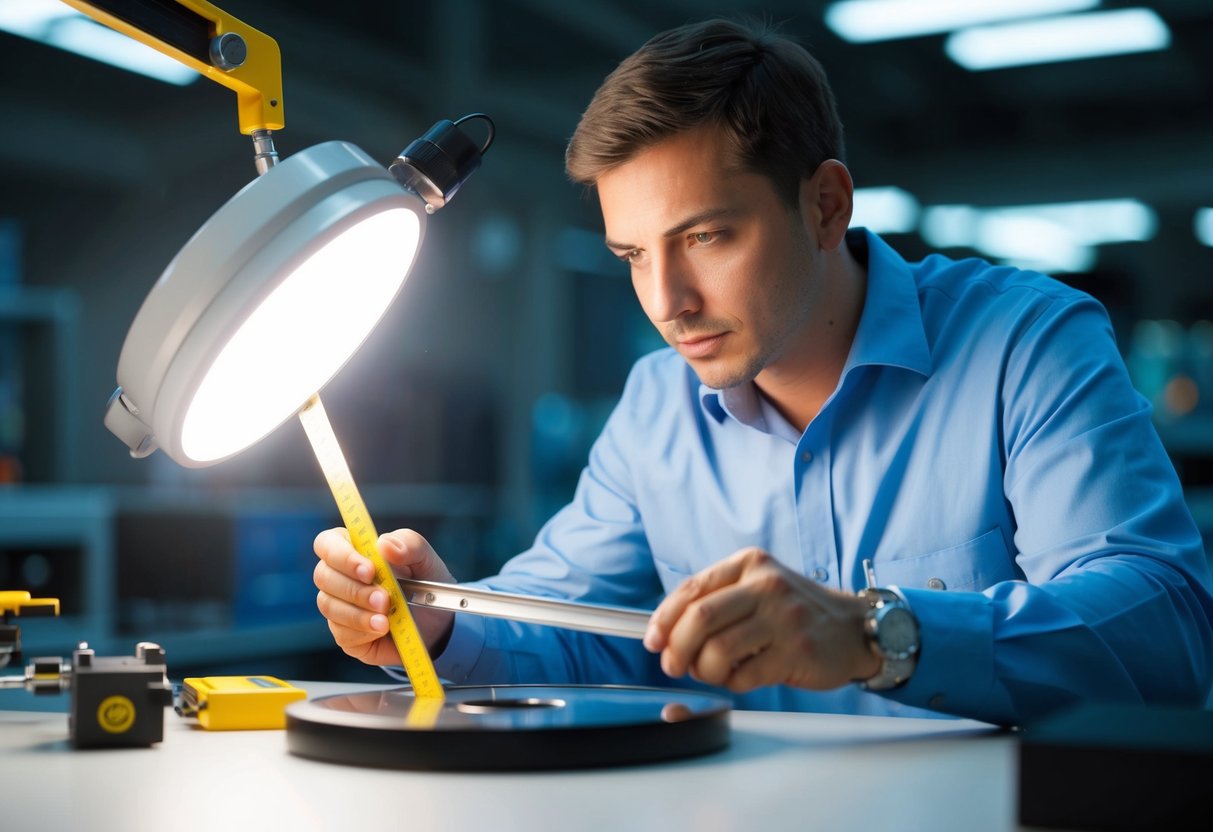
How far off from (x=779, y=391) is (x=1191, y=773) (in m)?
1.04

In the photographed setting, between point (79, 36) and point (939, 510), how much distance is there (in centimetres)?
466

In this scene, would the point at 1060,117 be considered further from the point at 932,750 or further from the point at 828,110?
the point at 932,750

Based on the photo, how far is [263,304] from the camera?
2.86ft

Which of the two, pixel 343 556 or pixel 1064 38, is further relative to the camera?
pixel 1064 38

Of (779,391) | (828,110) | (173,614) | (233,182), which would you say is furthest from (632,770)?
(233,182)

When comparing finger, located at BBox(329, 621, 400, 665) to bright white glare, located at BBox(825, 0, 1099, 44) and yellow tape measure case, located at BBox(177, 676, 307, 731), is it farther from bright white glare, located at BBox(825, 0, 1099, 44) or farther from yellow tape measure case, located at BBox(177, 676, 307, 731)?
bright white glare, located at BBox(825, 0, 1099, 44)

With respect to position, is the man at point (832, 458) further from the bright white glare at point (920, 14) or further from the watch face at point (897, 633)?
the bright white glare at point (920, 14)

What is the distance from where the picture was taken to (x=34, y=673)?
1000mm

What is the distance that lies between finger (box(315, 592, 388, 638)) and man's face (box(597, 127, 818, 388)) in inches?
18.3

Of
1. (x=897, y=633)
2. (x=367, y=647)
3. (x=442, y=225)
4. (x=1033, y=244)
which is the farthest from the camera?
(x=1033, y=244)

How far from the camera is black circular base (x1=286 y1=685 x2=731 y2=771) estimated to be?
31.9 inches

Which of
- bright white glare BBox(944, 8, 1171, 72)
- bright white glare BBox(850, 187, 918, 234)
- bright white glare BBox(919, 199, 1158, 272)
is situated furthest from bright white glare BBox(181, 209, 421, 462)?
bright white glare BBox(919, 199, 1158, 272)

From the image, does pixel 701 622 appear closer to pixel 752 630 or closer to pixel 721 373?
pixel 752 630

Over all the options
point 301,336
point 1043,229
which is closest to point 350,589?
point 301,336
